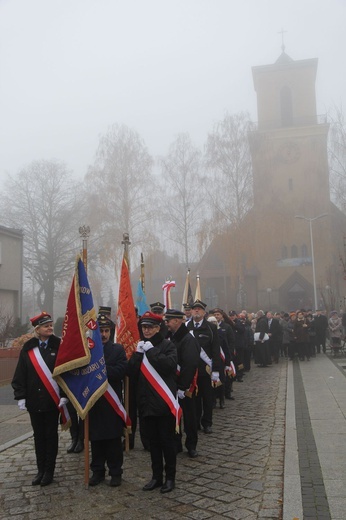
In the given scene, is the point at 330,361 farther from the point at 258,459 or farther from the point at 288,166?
the point at 288,166

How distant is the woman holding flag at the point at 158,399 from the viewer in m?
5.67

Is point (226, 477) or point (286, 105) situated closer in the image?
point (226, 477)

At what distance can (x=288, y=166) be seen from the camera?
49094mm

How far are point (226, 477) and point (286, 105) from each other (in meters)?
53.8

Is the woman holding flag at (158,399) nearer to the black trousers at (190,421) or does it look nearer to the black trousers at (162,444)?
the black trousers at (162,444)

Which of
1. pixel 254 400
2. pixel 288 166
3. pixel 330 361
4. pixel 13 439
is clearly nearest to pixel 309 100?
pixel 288 166

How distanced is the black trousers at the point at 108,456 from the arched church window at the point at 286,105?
52.7 m

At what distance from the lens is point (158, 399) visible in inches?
225

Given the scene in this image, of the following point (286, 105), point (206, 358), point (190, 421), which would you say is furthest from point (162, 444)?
A: point (286, 105)

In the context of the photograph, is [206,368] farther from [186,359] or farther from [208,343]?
[186,359]

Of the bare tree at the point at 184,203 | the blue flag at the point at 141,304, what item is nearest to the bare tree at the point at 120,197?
the bare tree at the point at 184,203

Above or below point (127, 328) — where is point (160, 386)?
below

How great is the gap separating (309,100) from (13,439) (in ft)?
174

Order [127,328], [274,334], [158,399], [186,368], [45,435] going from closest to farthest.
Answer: [158,399]
[45,435]
[186,368]
[127,328]
[274,334]
